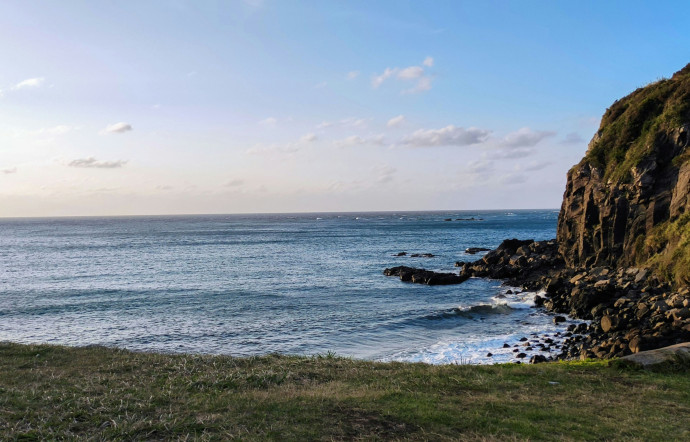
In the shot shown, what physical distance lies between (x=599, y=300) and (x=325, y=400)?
27.6m

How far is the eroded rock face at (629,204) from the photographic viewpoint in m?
35.7

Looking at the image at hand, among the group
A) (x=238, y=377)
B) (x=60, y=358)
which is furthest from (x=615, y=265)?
(x=60, y=358)

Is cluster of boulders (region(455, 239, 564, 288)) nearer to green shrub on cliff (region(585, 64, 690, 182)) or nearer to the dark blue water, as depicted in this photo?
the dark blue water

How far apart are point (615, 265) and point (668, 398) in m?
31.2

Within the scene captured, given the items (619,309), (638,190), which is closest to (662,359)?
(619,309)

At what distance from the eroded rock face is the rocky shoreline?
1.84 metres

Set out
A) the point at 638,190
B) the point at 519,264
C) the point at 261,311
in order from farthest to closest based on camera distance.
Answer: the point at 519,264 < the point at 638,190 < the point at 261,311

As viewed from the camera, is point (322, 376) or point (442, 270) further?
point (442, 270)

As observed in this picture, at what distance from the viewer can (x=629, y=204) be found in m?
38.8

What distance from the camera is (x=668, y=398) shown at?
11727mm

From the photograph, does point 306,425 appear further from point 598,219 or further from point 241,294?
point 598,219

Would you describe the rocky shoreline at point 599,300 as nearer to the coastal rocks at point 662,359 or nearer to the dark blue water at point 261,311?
the dark blue water at point 261,311

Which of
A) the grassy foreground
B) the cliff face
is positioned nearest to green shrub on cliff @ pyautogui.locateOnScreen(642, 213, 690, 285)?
the cliff face

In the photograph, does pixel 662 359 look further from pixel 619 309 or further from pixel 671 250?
pixel 671 250
